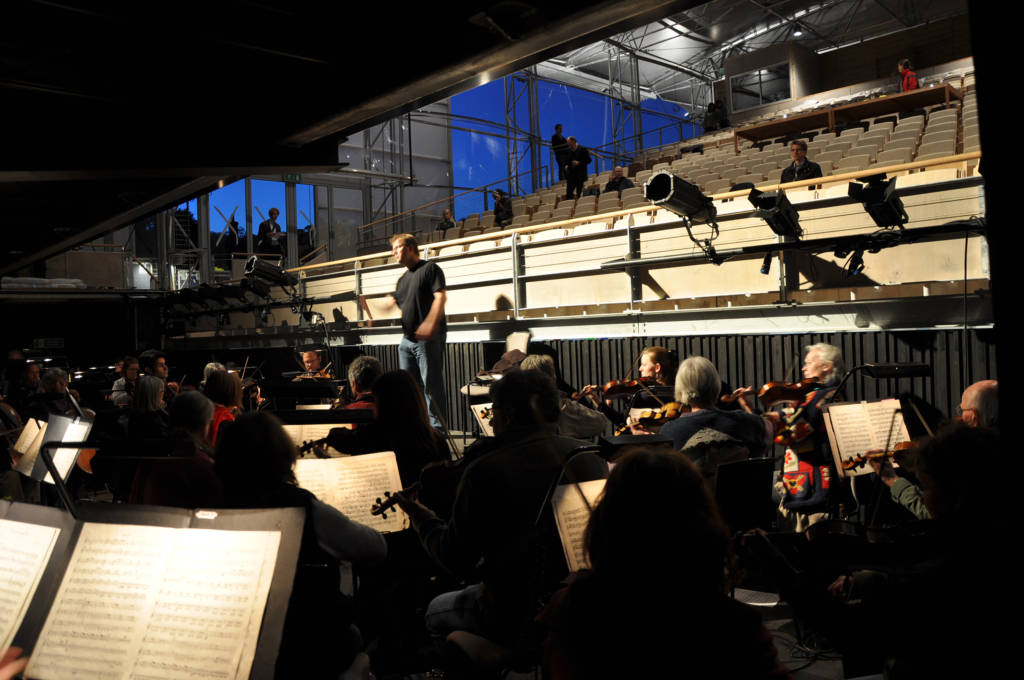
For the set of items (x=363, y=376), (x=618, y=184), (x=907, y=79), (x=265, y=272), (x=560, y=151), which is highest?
(x=907, y=79)

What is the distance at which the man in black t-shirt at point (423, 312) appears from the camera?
22.7ft

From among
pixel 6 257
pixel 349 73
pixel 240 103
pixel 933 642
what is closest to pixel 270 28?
pixel 349 73

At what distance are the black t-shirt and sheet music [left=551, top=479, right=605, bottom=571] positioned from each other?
4.83m

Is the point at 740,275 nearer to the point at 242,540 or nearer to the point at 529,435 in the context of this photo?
the point at 529,435

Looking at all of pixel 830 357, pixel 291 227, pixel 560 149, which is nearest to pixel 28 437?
pixel 830 357

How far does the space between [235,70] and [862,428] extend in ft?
11.6

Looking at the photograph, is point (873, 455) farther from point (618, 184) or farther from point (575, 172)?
point (575, 172)

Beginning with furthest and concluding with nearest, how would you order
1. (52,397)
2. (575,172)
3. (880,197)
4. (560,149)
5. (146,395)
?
(560,149) → (575,172) → (52,397) → (146,395) → (880,197)

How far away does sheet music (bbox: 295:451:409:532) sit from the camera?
2.97 meters

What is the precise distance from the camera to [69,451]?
139 inches

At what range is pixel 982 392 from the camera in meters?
3.75

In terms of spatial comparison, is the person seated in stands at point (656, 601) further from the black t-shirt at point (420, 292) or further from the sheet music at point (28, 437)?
the black t-shirt at point (420, 292)

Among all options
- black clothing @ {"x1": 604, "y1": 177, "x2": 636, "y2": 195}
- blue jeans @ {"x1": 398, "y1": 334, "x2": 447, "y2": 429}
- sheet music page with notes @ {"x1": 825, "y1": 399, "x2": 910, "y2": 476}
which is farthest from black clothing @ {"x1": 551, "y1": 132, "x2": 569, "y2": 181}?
sheet music page with notes @ {"x1": 825, "y1": 399, "x2": 910, "y2": 476}

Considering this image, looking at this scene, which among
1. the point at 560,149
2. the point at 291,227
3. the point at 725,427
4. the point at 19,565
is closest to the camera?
the point at 19,565
